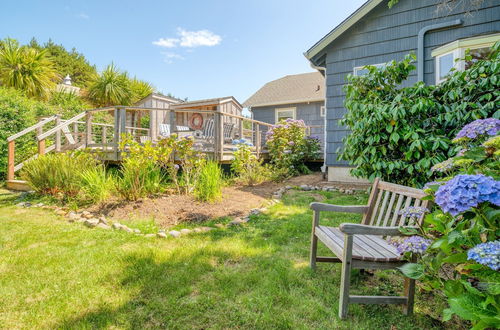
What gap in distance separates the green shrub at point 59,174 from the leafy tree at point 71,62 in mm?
22042

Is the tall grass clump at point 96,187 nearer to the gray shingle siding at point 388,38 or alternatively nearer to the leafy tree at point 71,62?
the gray shingle siding at point 388,38

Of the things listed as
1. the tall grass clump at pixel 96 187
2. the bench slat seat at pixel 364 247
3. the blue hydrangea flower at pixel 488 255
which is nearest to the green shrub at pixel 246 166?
the tall grass clump at pixel 96 187

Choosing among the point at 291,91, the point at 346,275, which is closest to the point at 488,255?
the point at 346,275

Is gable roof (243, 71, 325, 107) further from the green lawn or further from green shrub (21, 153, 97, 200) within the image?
the green lawn

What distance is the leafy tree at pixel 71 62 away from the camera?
78.3 feet

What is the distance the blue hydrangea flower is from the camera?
1004mm

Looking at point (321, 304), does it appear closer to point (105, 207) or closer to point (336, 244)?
point (336, 244)

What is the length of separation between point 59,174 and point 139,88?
14.4m

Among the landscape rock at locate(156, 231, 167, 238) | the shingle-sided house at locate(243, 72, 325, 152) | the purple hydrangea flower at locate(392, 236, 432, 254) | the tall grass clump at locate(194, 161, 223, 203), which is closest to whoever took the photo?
the purple hydrangea flower at locate(392, 236, 432, 254)

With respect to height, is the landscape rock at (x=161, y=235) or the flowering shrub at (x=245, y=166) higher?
the flowering shrub at (x=245, y=166)

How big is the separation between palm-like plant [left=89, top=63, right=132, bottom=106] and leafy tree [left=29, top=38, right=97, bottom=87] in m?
10.2

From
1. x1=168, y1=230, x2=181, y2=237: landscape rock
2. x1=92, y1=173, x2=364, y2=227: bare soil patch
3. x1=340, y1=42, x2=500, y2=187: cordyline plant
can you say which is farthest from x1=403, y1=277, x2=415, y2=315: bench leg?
x1=92, y1=173, x2=364, y2=227: bare soil patch

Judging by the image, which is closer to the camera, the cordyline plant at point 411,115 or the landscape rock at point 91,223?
the cordyline plant at point 411,115

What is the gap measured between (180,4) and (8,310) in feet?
41.5
